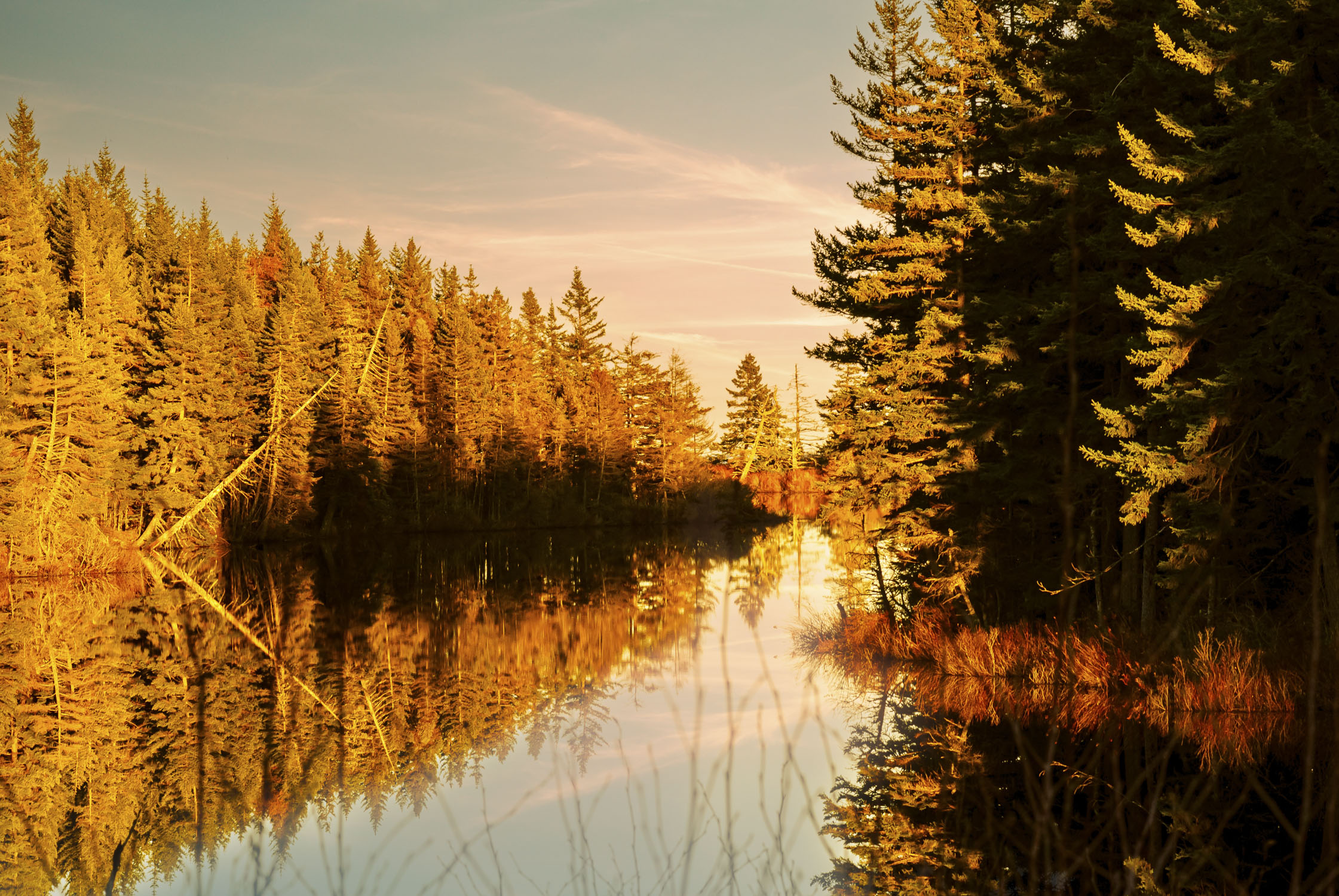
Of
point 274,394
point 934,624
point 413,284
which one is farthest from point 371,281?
point 934,624

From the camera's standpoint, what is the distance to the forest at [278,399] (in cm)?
3531

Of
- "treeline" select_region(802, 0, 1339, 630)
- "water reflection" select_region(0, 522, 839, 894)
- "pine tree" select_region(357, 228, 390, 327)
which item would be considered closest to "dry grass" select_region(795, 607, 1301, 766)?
"treeline" select_region(802, 0, 1339, 630)

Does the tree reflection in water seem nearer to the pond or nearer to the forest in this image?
the pond

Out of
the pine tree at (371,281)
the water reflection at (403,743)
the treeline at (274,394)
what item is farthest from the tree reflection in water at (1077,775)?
the pine tree at (371,281)

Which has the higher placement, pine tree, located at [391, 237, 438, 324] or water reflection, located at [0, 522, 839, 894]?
pine tree, located at [391, 237, 438, 324]

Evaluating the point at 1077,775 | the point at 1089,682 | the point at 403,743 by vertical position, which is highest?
the point at 1089,682

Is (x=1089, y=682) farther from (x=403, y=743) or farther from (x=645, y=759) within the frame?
(x=403, y=743)

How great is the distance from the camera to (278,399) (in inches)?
2180

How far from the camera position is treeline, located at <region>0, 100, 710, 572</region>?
1388 inches

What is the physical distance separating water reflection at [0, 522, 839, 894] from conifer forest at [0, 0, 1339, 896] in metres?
0.10

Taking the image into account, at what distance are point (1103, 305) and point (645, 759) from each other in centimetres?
1017

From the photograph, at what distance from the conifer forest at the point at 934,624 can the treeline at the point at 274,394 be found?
769 millimetres

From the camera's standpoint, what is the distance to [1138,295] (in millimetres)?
15070

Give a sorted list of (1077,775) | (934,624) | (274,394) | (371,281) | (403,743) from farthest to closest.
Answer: (371,281) → (274,394) → (934,624) → (403,743) → (1077,775)
